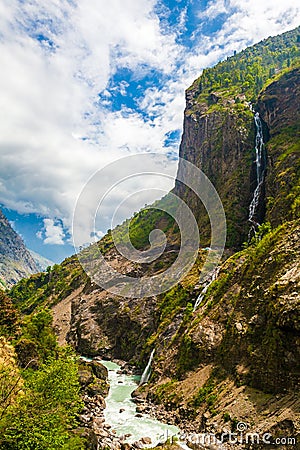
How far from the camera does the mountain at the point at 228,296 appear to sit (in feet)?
89.9

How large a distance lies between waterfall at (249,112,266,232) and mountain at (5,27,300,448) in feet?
1.01

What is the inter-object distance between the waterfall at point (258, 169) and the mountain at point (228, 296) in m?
0.31

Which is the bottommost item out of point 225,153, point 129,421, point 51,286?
point 129,421

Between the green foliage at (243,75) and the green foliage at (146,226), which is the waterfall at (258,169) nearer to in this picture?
the green foliage at (243,75)

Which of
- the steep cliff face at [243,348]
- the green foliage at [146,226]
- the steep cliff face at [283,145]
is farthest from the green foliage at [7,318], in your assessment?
the green foliage at [146,226]

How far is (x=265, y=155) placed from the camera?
3027 inches

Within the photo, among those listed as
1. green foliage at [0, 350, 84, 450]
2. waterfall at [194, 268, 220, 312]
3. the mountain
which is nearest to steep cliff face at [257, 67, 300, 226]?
the mountain

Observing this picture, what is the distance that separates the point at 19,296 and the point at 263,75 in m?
149

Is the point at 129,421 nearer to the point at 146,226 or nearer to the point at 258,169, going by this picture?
the point at 258,169

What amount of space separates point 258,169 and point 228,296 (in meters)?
45.8

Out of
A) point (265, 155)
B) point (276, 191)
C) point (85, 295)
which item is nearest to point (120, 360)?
point (85, 295)

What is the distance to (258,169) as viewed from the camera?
254 ft

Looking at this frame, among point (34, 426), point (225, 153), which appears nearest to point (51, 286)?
point (225, 153)

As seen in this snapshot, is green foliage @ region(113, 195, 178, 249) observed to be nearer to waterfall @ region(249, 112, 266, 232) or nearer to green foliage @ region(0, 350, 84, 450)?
waterfall @ region(249, 112, 266, 232)
